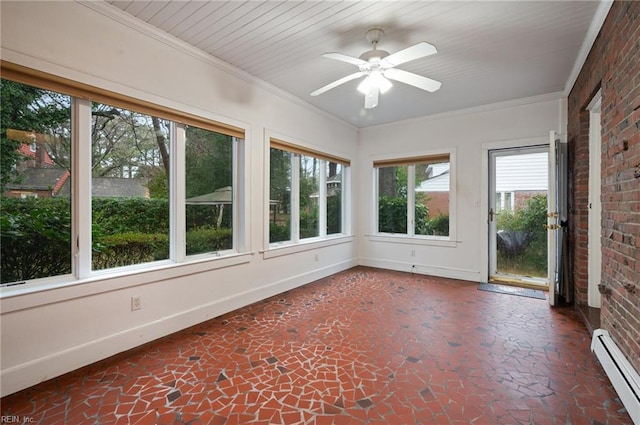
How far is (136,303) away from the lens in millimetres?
2523

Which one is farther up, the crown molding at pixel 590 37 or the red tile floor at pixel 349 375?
the crown molding at pixel 590 37

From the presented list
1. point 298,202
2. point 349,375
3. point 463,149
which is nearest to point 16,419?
point 349,375

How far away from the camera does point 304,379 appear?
2057 mm

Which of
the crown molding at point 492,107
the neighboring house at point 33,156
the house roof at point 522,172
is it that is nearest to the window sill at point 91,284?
the neighboring house at point 33,156

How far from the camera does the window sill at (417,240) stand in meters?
4.83

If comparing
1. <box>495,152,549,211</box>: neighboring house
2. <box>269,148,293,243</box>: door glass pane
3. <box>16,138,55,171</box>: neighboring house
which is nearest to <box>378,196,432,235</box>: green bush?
<box>495,152,549,211</box>: neighboring house

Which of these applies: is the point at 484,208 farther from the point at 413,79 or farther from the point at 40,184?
the point at 40,184

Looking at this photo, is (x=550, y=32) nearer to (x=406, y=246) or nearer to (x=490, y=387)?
(x=490, y=387)

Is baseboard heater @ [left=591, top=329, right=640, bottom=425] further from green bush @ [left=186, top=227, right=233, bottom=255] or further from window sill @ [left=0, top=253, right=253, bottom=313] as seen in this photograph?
green bush @ [left=186, top=227, right=233, bottom=255]

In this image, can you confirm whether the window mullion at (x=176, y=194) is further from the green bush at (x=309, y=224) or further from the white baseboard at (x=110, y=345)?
the green bush at (x=309, y=224)

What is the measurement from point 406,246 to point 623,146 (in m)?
3.44

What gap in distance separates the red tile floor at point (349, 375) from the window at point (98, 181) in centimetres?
83

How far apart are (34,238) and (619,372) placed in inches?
158

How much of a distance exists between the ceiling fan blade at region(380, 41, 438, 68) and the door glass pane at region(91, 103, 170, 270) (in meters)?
2.12
